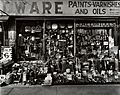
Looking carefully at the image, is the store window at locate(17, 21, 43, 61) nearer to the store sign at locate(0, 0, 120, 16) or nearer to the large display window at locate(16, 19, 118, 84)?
the large display window at locate(16, 19, 118, 84)

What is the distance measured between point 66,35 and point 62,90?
3.51 metres

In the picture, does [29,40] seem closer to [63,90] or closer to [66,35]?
[66,35]

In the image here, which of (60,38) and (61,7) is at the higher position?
(61,7)

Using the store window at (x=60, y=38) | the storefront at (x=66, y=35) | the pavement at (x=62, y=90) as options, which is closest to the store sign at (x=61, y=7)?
the storefront at (x=66, y=35)

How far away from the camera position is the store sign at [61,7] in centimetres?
1116

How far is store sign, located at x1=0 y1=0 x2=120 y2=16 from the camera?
36.6 ft

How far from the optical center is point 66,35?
11633mm

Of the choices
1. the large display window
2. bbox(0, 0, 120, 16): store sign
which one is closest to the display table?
the large display window

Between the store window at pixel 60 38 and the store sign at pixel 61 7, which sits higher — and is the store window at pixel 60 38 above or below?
below

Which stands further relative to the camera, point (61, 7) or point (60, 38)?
point (60, 38)

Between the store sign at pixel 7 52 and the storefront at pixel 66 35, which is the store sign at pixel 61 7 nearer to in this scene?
the storefront at pixel 66 35

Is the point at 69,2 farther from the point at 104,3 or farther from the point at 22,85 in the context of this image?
the point at 22,85

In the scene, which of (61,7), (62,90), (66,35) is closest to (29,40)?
(66,35)

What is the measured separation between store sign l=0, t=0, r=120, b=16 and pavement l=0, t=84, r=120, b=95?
3744 mm
